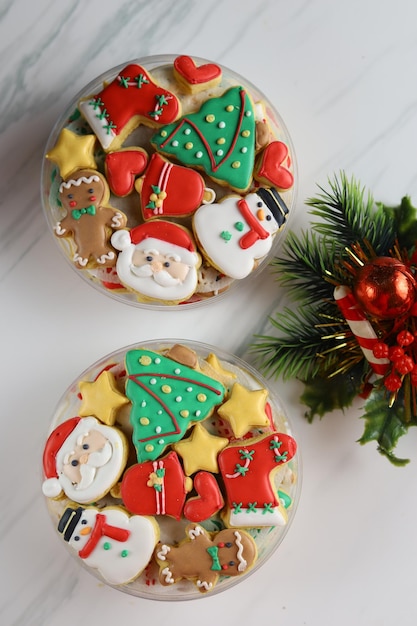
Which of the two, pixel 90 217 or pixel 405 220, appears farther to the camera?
pixel 405 220

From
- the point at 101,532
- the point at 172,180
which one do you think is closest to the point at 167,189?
the point at 172,180

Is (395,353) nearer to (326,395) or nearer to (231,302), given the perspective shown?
(326,395)

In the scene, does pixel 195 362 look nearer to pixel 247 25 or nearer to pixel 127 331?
pixel 127 331

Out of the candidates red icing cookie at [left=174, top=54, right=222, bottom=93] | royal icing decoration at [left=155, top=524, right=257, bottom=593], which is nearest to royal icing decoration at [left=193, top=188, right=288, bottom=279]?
red icing cookie at [left=174, top=54, right=222, bottom=93]

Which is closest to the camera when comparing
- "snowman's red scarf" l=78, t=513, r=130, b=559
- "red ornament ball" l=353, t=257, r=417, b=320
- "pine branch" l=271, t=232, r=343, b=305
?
"red ornament ball" l=353, t=257, r=417, b=320

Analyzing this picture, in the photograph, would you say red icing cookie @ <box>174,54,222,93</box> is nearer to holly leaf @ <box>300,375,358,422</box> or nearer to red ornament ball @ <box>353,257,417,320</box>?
red ornament ball @ <box>353,257,417,320</box>

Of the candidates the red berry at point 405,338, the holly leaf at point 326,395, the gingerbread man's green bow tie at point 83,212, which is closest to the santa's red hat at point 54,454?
the gingerbread man's green bow tie at point 83,212
